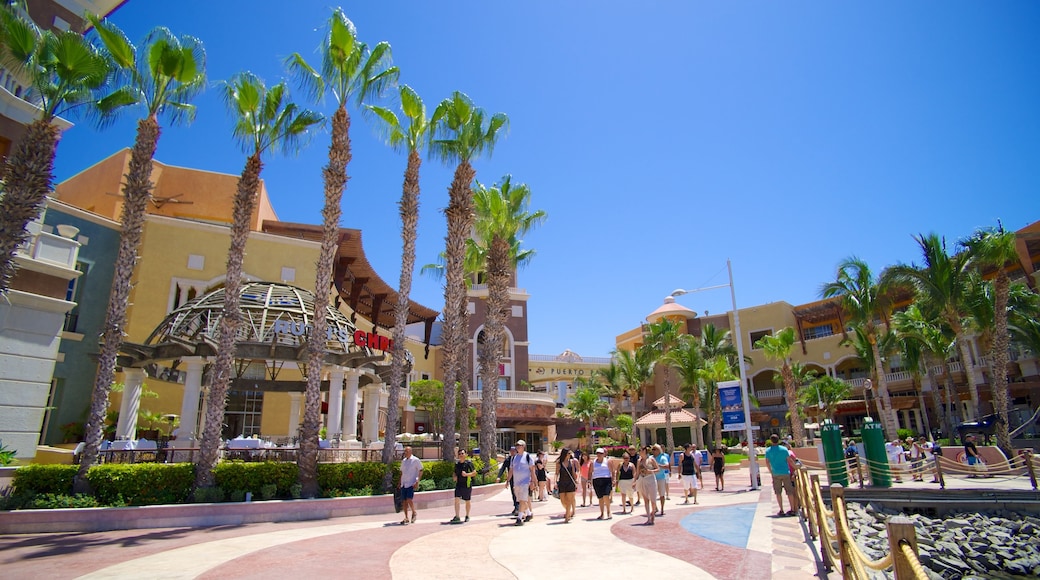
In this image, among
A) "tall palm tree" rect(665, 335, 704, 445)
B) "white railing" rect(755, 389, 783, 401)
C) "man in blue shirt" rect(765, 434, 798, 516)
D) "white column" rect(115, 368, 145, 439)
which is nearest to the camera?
"man in blue shirt" rect(765, 434, 798, 516)

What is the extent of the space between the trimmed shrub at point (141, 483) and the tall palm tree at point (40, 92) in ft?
13.9

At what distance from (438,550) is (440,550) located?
0.10 feet

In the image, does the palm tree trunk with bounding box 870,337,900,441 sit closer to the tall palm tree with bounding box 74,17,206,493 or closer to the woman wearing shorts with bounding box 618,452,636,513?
the woman wearing shorts with bounding box 618,452,636,513

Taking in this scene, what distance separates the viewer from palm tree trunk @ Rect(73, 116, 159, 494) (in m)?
12.7

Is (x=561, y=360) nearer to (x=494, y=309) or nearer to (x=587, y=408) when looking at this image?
(x=587, y=408)

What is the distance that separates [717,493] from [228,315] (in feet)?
48.7

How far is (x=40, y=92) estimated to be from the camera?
42.7 feet

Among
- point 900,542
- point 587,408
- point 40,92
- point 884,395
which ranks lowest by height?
point 900,542

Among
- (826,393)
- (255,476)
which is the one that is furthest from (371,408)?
(826,393)

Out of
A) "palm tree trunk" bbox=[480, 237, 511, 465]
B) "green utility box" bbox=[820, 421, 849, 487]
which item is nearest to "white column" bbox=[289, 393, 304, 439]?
"palm tree trunk" bbox=[480, 237, 511, 465]

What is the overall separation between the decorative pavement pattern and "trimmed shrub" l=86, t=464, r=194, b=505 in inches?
48.7

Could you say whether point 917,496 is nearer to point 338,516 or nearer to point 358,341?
point 338,516

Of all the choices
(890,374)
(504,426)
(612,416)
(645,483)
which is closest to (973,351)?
(890,374)

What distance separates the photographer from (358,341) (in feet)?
67.2
